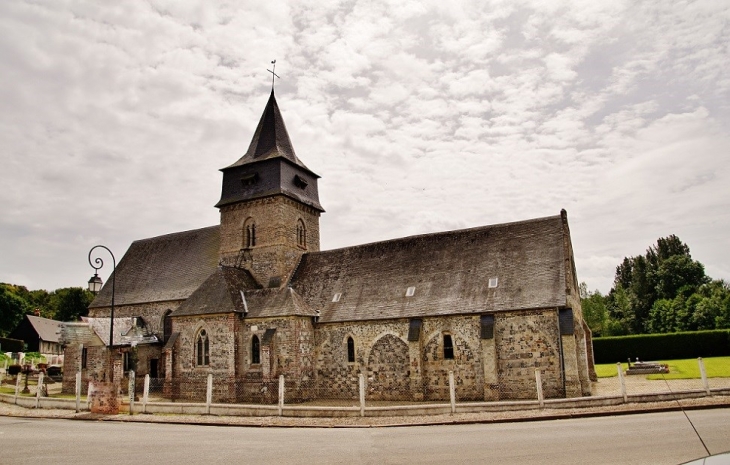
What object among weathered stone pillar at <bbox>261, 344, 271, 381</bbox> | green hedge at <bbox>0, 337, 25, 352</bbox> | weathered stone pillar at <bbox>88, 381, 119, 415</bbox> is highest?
green hedge at <bbox>0, 337, 25, 352</bbox>

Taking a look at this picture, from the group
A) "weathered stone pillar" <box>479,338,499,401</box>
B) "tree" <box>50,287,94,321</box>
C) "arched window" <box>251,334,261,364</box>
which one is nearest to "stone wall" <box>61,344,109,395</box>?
"arched window" <box>251,334,261,364</box>

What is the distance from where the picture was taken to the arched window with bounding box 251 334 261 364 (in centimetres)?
2852

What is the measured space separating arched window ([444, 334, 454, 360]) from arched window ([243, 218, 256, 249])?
13445 millimetres

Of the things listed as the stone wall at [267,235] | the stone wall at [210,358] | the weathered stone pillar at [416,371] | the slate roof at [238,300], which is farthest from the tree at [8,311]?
the weathered stone pillar at [416,371]

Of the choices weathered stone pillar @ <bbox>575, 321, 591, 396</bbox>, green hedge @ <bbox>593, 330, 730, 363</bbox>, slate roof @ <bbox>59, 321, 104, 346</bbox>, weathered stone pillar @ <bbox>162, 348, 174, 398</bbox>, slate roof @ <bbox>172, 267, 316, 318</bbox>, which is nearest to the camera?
weathered stone pillar @ <bbox>575, 321, 591, 396</bbox>

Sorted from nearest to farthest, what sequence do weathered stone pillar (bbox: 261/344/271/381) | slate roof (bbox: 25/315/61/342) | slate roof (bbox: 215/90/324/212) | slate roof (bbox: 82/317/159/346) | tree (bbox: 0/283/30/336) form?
weathered stone pillar (bbox: 261/344/271/381)
slate roof (bbox: 215/90/324/212)
slate roof (bbox: 82/317/159/346)
slate roof (bbox: 25/315/61/342)
tree (bbox: 0/283/30/336)

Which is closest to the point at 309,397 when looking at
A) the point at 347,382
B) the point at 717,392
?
the point at 347,382

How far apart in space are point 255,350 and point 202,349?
9.83 feet

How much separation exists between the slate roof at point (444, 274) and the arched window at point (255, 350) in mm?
3356

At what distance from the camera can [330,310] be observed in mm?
28906

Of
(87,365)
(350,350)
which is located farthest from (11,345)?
(350,350)

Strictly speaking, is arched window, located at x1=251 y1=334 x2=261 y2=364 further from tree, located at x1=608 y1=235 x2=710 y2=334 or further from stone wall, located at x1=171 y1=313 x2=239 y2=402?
tree, located at x1=608 y1=235 x2=710 y2=334

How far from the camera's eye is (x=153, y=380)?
33.4 metres

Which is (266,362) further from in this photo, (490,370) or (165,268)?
(165,268)
